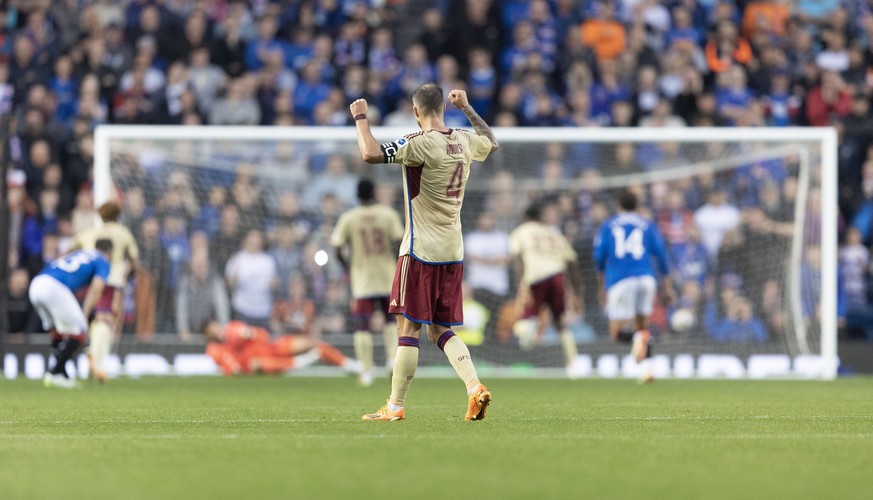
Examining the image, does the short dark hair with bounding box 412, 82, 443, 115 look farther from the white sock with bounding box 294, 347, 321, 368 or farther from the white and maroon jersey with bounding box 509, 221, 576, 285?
the white sock with bounding box 294, 347, 321, 368

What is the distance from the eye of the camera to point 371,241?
15531mm

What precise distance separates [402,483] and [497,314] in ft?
42.8

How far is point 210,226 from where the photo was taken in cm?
1841

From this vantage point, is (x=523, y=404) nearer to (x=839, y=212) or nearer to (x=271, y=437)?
(x=271, y=437)

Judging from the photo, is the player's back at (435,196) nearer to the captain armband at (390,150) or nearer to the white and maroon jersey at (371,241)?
the captain armband at (390,150)

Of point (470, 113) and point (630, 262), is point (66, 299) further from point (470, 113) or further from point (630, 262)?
point (470, 113)

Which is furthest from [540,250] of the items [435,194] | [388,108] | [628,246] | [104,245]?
[435,194]

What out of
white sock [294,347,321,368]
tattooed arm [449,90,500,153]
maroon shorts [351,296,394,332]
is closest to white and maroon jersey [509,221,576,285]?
maroon shorts [351,296,394,332]

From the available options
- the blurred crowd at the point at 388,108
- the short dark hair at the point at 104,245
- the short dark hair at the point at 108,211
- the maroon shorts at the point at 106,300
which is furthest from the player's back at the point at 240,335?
the short dark hair at the point at 104,245

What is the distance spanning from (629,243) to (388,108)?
564cm

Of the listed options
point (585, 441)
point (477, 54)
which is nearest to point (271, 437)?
point (585, 441)

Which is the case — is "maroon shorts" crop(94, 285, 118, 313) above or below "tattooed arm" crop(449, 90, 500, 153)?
below

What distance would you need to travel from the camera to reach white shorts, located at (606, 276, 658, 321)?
52.1 ft

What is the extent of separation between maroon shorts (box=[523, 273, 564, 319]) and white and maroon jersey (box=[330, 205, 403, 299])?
271cm
